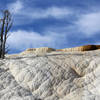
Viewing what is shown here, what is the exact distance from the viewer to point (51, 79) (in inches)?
445

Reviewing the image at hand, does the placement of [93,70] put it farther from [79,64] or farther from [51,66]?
[51,66]

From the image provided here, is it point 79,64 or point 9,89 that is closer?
point 9,89

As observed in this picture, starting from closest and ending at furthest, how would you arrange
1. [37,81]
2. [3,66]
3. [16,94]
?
[16,94] → [37,81] → [3,66]

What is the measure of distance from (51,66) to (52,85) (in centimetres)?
149

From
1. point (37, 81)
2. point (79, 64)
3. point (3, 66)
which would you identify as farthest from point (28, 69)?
point (79, 64)

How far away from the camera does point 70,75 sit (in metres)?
11.7

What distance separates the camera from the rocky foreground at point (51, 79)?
412 inches

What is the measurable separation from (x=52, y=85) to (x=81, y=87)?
1344 mm

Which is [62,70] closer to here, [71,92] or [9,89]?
[71,92]

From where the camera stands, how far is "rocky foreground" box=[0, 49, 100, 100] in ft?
34.3

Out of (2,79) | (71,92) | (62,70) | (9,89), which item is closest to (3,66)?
(2,79)

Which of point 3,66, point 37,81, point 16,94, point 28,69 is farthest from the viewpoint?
point 3,66

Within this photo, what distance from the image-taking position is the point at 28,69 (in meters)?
12.2

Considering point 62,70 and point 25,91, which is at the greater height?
point 62,70
